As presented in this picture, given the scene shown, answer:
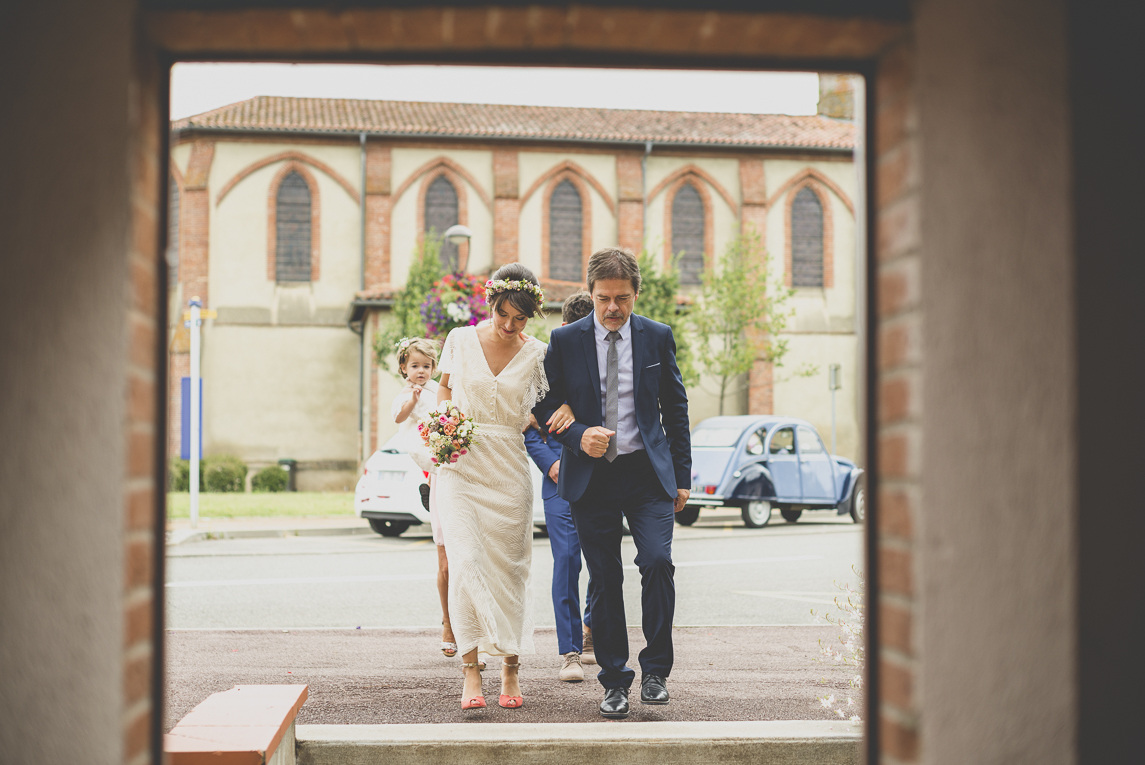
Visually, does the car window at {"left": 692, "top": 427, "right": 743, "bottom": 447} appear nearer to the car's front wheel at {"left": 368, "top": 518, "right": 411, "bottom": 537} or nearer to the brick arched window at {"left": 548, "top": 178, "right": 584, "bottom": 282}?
the car's front wheel at {"left": 368, "top": 518, "right": 411, "bottom": 537}

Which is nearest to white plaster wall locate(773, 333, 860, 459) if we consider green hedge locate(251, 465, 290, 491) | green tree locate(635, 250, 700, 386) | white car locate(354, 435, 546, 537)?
green tree locate(635, 250, 700, 386)

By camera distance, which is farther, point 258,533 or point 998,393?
point 258,533

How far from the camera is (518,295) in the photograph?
496 cm

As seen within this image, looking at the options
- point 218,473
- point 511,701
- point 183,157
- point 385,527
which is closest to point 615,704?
point 511,701

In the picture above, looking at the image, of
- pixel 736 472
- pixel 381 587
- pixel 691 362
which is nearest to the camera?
pixel 381 587

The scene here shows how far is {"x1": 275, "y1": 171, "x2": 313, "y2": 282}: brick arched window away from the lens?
29.4 m

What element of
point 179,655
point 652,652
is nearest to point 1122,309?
point 652,652

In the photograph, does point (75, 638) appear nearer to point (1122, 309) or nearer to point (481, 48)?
point (481, 48)

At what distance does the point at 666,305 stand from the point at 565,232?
6.34 metres

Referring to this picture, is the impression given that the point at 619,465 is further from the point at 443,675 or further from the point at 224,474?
the point at 224,474

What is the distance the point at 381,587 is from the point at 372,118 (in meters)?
24.3

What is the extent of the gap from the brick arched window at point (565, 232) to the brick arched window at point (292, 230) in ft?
24.7

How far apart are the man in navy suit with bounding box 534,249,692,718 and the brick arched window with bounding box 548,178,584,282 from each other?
2631 centimetres

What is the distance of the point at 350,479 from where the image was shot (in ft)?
94.9
